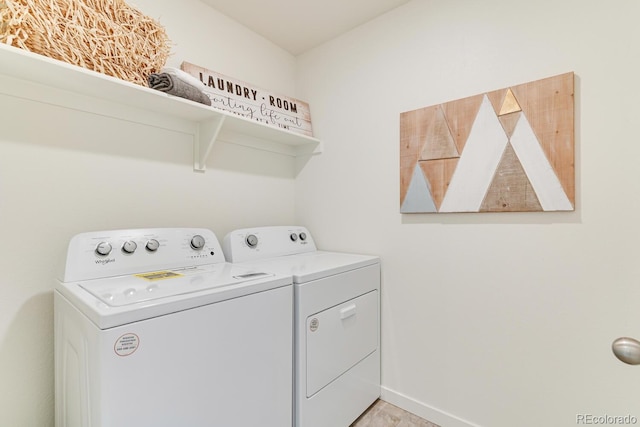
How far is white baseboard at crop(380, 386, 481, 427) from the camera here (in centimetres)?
144

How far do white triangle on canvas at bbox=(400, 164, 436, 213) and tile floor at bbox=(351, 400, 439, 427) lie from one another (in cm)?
108

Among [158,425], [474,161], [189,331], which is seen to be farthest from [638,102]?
[158,425]

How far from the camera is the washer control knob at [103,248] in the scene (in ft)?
3.64

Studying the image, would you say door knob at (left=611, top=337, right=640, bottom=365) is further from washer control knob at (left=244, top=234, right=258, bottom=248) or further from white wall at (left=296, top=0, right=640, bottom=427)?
washer control knob at (left=244, top=234, right=258, bottom=248)

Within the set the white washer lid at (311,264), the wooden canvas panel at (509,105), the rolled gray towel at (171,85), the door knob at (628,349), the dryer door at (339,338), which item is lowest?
the dryer door at (339,338)

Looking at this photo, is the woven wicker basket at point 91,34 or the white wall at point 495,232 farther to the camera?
the white wall at point 495,232

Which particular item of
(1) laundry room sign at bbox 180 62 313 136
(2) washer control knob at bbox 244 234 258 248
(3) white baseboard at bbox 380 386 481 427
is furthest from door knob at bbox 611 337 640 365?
(1) laundry room sign at bbox 180 62 313 136

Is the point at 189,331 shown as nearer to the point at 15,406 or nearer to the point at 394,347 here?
the point at 15,406

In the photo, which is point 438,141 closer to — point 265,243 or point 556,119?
point 556,119

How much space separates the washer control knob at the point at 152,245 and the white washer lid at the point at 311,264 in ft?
1.37

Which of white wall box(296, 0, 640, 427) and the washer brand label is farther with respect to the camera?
white wall box(296, 0, 640, 427)

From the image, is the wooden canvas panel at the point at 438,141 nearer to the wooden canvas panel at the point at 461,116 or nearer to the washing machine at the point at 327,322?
the wooden canvas panel at the point at 461,116

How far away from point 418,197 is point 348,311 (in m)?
0.69

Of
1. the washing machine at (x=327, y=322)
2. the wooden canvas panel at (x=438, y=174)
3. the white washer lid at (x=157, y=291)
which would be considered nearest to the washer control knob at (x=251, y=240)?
the washing machine at (x=327, y=322)
